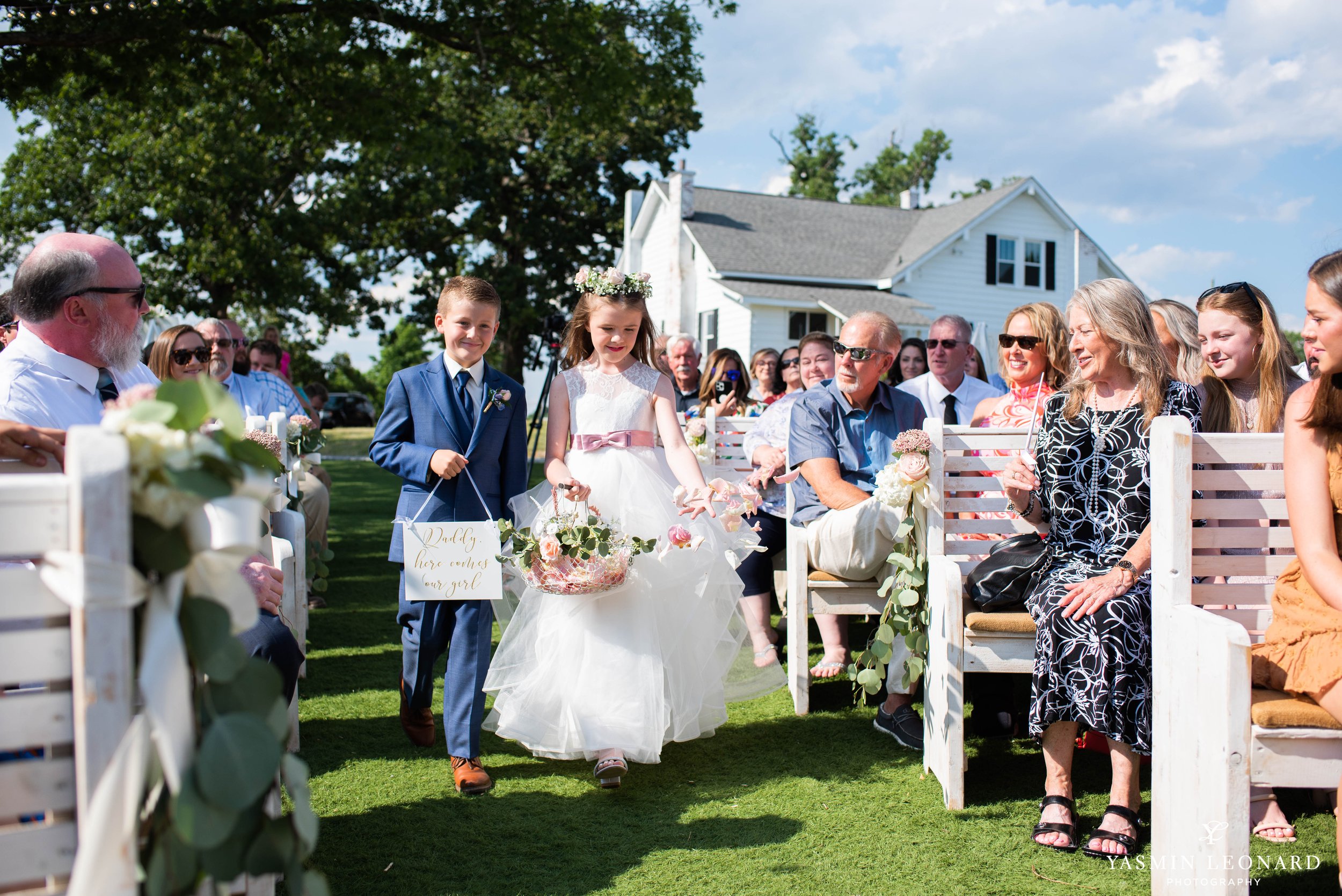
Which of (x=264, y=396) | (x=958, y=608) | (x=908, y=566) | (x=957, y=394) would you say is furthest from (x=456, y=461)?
(x=264, y=396)

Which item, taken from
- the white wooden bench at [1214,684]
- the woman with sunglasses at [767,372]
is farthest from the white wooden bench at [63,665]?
the woman with sunglasses at [767,372]

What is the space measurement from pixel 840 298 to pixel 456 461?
20085 mm

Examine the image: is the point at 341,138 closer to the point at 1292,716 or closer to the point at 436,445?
the point at 436,445

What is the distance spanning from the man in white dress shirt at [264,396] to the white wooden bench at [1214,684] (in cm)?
460

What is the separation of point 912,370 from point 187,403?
6800 millimetres

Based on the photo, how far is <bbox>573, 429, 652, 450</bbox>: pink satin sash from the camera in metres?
3.92

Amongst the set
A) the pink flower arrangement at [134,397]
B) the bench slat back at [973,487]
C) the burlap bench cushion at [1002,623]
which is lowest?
the burlap bench cushion at [1002,623]

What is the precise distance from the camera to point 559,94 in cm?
1005

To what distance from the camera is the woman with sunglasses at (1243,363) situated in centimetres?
364

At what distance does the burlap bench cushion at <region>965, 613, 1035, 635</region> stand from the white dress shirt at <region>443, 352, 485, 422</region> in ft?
6.75

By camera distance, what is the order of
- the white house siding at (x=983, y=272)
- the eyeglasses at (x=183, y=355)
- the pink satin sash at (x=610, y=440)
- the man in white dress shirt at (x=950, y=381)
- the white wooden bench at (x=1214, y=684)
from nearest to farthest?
the white wooden bench at (x=1214, y=684) < the pink satin sash at (x=610, y=440) < the eyeglasses at (x=183, y=355) < the man in white dress shirt at (x=950, y=381) < the white house siding at (x=983, y=272)

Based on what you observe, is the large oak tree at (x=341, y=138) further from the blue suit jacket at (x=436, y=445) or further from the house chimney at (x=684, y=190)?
the blue suit jacket at (x=436, y=445)

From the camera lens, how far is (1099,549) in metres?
3.21

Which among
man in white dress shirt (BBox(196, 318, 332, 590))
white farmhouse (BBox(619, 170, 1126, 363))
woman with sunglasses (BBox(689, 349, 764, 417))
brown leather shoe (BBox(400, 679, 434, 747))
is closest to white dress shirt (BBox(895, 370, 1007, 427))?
woman with sunglasses (BBox(689, 349, 764, 417))
